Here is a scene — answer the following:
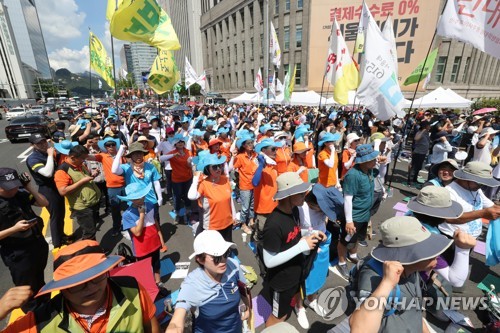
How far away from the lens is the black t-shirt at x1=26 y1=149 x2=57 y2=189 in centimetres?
408

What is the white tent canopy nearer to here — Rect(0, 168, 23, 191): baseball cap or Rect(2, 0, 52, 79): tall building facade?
Rect(0, 168, 23, 191): baseball cap

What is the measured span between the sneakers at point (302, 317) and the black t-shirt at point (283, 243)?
899 millimetres

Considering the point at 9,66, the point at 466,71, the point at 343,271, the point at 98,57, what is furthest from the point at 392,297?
the point at 9,66

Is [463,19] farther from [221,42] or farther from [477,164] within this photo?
[221,42]

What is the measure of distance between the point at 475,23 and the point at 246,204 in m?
4.71

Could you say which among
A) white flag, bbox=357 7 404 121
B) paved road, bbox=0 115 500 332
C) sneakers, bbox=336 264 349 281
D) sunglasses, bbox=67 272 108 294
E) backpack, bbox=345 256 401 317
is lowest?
paved road, bbox=0 115 500 332

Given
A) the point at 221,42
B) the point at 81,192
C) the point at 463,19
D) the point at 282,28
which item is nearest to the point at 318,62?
the point at 282,28

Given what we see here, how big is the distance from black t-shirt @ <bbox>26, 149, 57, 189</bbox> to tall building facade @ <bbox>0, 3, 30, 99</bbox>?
102400 millimetres

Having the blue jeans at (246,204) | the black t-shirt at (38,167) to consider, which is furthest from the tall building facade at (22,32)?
the blue jeans at (246,204)

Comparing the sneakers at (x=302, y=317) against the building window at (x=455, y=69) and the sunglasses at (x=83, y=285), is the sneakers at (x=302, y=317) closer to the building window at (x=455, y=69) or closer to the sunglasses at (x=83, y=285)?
the sunglasses at (x=83, y=285)

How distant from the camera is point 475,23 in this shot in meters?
3.48

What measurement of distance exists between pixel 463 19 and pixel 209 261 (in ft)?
16.1

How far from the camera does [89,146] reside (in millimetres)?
6332

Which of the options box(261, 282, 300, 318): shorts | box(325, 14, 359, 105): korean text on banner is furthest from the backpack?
box(325, 14, 359, 105): korean text on banner
